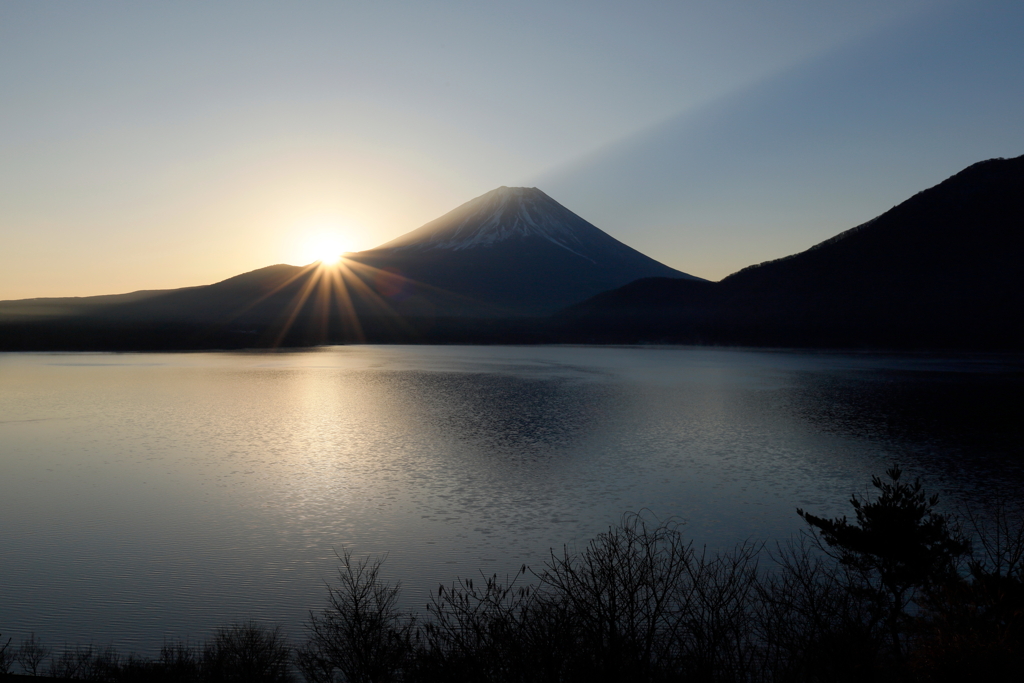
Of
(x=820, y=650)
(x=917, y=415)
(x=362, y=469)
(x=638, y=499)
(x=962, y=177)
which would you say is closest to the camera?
(x=820, y=650)

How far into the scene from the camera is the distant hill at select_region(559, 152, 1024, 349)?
110625 millimetres

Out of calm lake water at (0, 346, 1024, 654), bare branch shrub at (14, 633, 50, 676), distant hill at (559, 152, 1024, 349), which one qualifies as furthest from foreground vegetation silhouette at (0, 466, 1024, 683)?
distant hill at (559, 152, 1024, 349)

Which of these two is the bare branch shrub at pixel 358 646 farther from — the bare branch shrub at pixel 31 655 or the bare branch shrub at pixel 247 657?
the bare branch shrub at pixel 31 655

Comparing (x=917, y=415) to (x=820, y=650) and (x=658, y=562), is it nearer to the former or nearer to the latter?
(x=658, y=562)

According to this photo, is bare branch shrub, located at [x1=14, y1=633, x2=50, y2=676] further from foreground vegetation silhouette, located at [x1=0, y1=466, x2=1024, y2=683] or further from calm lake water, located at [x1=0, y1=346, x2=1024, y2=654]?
calm lake water, located at [x1=0, y1=346, x2=1024, y2=654]

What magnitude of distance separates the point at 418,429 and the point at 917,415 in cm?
2314

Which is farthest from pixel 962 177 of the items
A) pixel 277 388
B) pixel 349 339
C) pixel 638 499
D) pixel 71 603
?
pixel 71 603

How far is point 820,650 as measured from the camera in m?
7.31

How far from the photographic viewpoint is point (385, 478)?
744 inches

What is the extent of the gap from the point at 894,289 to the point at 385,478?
12993cm

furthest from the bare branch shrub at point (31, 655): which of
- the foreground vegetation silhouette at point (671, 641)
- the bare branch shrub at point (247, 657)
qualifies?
the bare branch shrub at point (247, 657)

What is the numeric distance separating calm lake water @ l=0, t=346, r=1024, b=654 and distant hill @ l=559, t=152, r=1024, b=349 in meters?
81.2

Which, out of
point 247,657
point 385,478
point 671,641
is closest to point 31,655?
point 247,657

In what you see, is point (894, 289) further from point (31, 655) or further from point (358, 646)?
point (31, 655)
